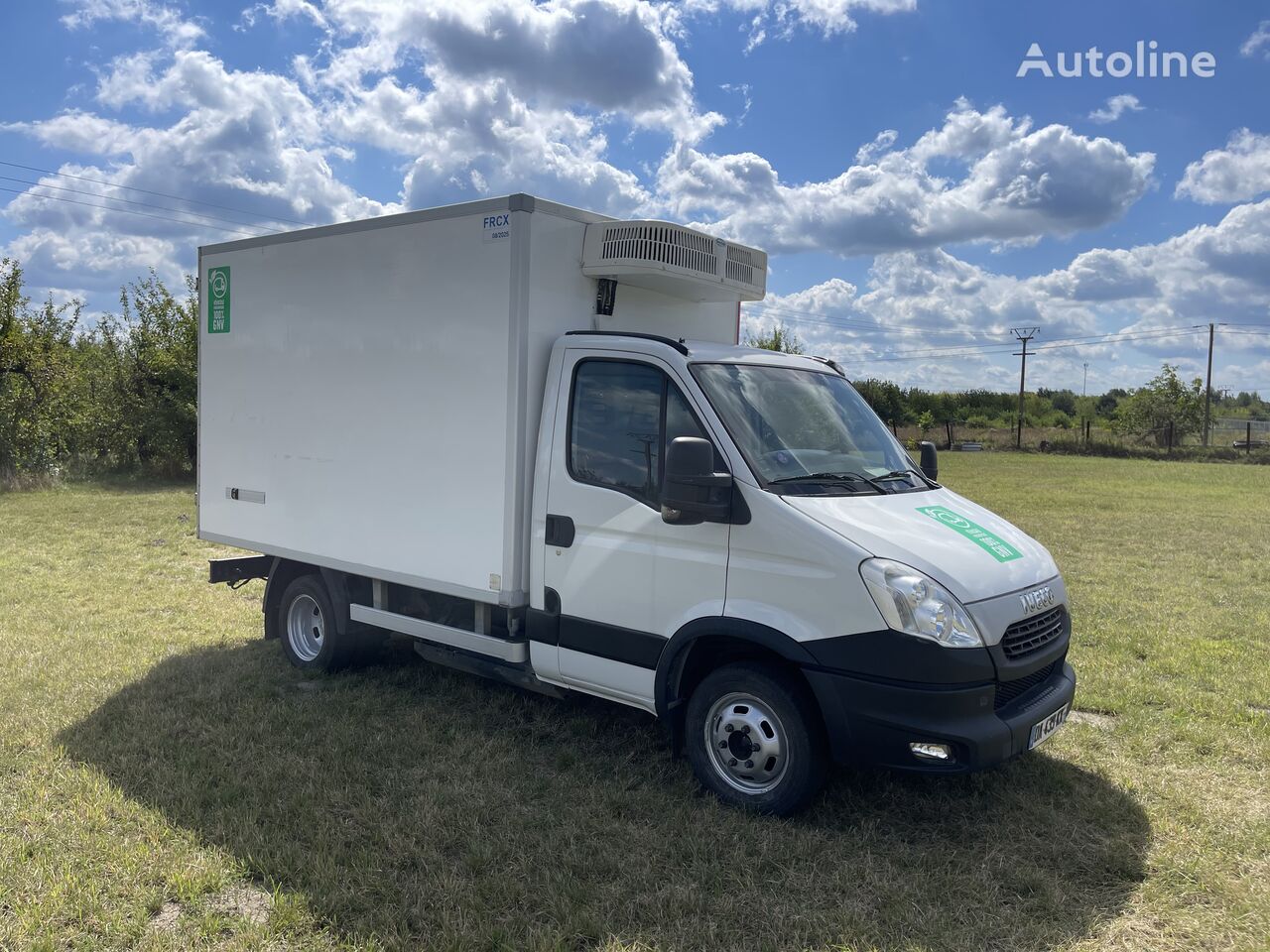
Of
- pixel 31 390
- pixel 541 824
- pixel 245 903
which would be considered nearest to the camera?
pixel 245 903

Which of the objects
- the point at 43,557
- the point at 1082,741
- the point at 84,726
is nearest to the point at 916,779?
the point at 1082,741

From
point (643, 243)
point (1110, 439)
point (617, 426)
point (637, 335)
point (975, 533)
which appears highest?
point (643, 243)

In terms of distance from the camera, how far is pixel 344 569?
20.2 ft

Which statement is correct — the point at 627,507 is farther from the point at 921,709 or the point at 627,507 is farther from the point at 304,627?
the point at 304,627

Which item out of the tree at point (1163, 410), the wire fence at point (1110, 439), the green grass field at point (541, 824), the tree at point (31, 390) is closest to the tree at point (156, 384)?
the tree at point (31, 390)

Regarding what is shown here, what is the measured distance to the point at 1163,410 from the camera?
45406 mm

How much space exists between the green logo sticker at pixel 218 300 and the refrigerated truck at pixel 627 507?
24 cm

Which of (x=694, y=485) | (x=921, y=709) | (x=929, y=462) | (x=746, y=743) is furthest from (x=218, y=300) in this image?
(x=921, y=709)

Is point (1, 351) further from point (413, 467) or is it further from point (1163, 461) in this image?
point (1163, 461)

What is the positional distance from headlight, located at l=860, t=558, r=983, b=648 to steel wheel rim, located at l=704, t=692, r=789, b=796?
0.80 m

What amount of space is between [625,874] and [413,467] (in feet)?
9.12

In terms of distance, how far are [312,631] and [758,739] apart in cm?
393

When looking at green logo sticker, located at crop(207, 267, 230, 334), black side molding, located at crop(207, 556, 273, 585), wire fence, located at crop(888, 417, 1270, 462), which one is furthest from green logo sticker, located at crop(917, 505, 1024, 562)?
wire fence, located at crop(888, 417, 1270, 462)

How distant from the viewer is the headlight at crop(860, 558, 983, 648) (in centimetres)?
397
